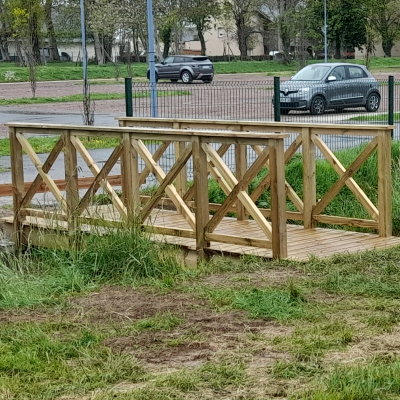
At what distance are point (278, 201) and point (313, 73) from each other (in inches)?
846

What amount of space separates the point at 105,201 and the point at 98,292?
13.0 ft

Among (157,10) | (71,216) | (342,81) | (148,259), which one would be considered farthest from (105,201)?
(157,10)

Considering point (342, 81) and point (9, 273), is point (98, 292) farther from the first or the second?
point (342, 81)

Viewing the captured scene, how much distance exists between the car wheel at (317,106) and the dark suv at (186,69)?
2407 centimetres

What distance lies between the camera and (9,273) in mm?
8086

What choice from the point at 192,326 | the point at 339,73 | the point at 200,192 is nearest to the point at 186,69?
the point at 339,73

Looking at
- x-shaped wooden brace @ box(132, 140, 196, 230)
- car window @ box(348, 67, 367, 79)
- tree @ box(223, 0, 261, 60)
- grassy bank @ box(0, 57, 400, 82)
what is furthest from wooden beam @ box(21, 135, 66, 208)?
tree @ box(223, 0, 261, 60)

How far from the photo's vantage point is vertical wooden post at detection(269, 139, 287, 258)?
849 centimetres

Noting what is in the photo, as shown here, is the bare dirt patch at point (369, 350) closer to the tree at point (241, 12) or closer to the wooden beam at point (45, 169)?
the wooden beam at point (45, 169)

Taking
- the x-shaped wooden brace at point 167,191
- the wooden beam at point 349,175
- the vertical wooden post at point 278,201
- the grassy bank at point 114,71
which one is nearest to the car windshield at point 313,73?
the wooden beam at point 349,175

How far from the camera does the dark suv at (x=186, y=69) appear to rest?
50000 mm

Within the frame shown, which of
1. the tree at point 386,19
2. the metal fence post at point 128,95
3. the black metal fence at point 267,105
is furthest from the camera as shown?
the tree at point 386,19

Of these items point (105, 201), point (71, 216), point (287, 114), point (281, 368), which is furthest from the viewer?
point (287, 114)

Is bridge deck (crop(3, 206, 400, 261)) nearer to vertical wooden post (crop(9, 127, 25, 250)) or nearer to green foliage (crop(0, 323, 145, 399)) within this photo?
vertical wooden post (crop(9, 127, 25, 250))
